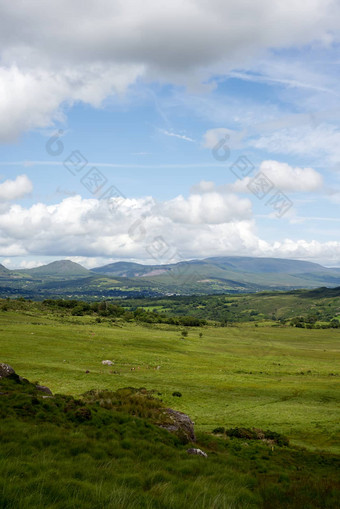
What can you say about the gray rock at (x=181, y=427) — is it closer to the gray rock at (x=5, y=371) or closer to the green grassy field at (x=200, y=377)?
the green grassy field at (x=200, y=377)

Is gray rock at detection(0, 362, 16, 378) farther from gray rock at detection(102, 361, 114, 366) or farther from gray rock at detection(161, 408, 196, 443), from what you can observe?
gray rock at detection(102, 361, 114, 366)

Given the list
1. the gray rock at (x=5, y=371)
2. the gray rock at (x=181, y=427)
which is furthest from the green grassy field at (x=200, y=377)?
the gray rock at (x=5, y=371)

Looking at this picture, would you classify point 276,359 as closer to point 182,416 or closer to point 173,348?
point 173,348

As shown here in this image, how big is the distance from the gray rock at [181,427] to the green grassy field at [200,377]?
26.0 ft

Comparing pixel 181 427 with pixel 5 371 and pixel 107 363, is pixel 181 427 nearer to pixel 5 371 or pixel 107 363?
pixel 5 371

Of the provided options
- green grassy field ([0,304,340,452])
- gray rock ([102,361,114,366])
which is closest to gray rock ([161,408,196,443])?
green grassy field ([0,304,340,452])

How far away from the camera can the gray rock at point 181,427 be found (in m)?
23.4

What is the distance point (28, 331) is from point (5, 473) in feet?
299

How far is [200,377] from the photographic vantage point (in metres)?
61.2

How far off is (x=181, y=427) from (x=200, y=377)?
38.2 metres

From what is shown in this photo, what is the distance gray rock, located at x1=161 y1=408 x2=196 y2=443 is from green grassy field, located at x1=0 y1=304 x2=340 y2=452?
7912 millimetres

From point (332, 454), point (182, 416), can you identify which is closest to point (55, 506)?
point (182, 416)

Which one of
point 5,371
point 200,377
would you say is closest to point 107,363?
point 200,377

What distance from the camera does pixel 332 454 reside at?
87.0 feet
